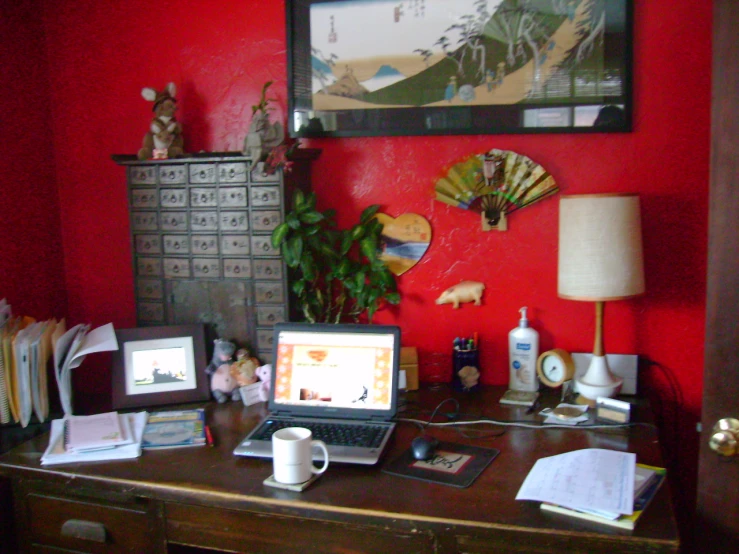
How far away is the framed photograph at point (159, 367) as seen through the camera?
6.41ft

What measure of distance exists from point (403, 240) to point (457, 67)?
0.55 meters

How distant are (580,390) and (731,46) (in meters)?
0.99

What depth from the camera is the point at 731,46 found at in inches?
49.3

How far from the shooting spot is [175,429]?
5.69 ft

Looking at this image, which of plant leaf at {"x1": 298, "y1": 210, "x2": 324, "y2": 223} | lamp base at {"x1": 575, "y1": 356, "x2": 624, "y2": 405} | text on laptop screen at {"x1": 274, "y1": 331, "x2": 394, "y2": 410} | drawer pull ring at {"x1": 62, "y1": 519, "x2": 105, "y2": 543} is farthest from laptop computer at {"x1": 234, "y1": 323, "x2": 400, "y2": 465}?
lamp base at {"x1": 575, "y1": 356, "x2": 624, "y2": 405}

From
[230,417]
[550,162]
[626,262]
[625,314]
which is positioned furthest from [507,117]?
→ [230,417]

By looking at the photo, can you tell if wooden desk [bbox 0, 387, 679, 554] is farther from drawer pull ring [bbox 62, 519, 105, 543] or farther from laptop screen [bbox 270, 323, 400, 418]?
laptop screen [bbox 270, 323, 400, 418]

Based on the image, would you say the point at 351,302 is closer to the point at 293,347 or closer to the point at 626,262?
the point at 293,347

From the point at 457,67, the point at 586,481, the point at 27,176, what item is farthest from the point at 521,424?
the point at 27,176

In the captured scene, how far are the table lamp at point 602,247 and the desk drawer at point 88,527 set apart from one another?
4.07 feet

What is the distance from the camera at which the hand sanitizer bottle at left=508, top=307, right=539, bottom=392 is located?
1960 mm

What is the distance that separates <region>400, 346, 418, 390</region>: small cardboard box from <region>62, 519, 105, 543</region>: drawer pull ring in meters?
0.92

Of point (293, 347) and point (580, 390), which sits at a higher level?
point (293, 347)

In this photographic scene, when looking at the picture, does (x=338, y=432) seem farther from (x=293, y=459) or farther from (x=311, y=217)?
(x=311, y=217)
